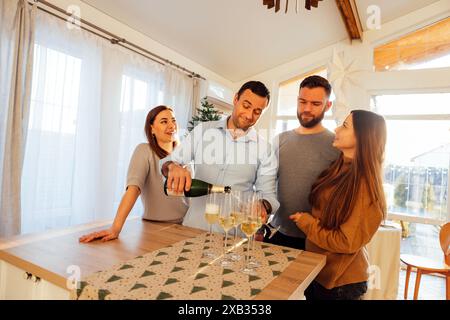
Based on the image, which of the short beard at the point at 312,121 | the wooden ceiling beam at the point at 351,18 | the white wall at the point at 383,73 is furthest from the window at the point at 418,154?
the short beard at the point at 312,121

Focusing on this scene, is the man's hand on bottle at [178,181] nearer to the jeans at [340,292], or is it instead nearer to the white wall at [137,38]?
the jeans at [340,292]

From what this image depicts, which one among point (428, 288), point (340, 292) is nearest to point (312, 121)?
point (340, 292)

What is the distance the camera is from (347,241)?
118 centimetres

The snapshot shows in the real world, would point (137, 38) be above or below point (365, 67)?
below

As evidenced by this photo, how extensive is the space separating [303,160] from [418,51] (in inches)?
159

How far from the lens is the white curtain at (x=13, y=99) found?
7.37ft

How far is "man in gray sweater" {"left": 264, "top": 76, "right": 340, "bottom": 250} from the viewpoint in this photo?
1.72 meters

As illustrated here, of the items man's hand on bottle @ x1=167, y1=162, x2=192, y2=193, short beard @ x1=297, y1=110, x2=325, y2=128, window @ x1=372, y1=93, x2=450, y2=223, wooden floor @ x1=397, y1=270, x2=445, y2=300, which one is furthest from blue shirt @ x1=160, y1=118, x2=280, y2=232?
window @ x1=372, y1=93, x2=450, y2=223

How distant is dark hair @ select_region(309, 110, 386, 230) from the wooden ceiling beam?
2.85 m

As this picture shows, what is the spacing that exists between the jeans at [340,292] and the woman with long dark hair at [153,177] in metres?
0.80

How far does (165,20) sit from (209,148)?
237 centimetres

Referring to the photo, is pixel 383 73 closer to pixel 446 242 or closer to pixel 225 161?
pixel 446 242

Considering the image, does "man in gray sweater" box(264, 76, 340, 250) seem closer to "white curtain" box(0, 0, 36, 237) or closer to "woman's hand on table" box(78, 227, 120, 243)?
"woman's hand on table" box(78, 227, 120, 243)

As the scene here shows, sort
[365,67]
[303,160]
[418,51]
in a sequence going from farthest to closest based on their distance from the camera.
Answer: [365,67]
[418,51]
[303,160]
